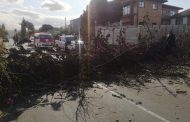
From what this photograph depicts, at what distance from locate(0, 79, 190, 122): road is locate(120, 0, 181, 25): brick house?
39956mm

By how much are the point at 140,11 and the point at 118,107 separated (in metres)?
43.2

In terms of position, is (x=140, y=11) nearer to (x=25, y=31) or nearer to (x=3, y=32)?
(x=3, y=32)

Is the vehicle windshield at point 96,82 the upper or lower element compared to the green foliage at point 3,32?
lower

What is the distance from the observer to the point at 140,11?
49.3 meters

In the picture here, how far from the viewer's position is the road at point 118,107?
6959 mm

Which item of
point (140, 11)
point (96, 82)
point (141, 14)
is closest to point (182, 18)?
point (141, 14)

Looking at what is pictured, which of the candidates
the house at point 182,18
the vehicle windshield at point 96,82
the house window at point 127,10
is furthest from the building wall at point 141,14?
the vehicle windshield at point 96,82

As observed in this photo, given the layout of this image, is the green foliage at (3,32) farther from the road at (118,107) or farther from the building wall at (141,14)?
the building wall at (141,14)

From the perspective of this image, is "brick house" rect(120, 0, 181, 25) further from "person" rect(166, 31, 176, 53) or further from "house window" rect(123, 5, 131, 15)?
"person" rect(166, 31, 176, 53)

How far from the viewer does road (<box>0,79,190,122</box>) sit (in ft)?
22.8

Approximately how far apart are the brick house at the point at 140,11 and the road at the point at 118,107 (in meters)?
40.0

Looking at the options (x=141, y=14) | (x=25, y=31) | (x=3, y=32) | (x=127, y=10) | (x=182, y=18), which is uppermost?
(x=127, y=10)

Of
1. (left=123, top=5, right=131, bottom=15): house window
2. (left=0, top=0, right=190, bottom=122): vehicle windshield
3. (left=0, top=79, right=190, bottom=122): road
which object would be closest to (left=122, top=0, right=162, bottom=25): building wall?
(left=123, top=5, right=131, bottom=15): house window

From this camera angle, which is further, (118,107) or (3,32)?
(3,32)
